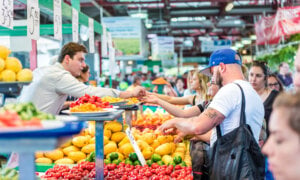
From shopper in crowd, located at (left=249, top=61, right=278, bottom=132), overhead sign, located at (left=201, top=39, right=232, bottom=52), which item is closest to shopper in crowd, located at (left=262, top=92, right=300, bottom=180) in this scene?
shopper in crowd, located at (left=249, top=61, right=278, bottom=132)

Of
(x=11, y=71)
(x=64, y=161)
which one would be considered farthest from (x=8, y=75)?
(x=64, y=161)

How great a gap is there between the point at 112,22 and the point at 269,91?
8.82m

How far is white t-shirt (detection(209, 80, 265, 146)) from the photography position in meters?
3.13

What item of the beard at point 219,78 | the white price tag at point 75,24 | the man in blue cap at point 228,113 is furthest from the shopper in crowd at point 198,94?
the man in blue cap at point 228,113

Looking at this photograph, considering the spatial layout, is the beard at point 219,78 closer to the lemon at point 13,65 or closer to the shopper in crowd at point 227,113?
the shopper in crowd at point 227,113

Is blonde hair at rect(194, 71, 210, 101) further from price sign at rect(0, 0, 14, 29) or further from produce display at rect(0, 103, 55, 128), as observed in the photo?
produce display at rect(0, 103, 55, 128)

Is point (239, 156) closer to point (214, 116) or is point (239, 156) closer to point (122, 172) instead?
point (214, 116)

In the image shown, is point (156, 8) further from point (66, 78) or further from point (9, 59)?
point (9, 59)

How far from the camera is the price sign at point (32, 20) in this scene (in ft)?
11.8

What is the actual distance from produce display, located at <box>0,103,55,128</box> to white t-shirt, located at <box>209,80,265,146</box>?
1843 millimetres

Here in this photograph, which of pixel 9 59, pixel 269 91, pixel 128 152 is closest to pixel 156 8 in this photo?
pixel 269 91

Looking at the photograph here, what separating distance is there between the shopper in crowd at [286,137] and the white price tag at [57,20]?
3456 mm

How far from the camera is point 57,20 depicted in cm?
453

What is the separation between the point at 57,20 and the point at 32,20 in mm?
899
